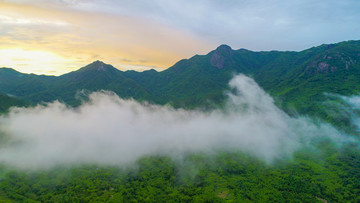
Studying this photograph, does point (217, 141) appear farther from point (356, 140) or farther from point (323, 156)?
point (356, 140)

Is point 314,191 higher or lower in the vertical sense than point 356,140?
lower

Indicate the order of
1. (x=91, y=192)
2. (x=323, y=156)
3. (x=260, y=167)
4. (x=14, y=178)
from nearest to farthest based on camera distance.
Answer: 1. (x=91, y=192)
2. (x=14, y=178)
3. (x=260, y=167)
4. (x=323, y=156)

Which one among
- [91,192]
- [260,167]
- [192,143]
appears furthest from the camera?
[192,143]

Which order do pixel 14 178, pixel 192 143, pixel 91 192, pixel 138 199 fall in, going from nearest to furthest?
pixel 138 199 < pixel 91 192 < pixel 14 178 < pixel 192 143

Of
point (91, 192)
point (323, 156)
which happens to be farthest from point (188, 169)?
point (323, 156)

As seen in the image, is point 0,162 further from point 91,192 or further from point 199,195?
point 199,195

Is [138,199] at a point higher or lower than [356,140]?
lower

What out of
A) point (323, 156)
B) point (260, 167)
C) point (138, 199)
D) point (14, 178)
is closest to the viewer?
point (138, 199)

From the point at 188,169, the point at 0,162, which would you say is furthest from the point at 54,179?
the point at 188,169

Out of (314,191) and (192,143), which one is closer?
(314,191)
